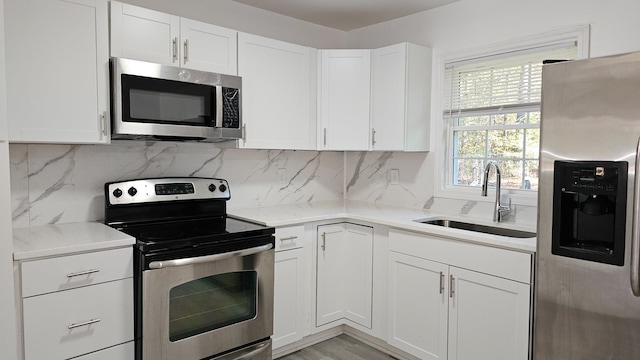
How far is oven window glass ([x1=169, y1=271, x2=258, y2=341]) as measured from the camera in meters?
2.25

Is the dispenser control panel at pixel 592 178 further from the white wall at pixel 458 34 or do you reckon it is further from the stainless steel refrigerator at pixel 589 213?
the white wall at pixel 458 34

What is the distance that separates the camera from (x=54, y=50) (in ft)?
6.98

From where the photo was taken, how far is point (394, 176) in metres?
3.57

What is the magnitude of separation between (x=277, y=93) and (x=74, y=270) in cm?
165

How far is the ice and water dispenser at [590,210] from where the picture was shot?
5.50 feet

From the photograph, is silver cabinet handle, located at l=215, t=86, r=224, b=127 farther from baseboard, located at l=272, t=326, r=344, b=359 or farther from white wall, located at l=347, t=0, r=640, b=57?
white wall, located at l=347, t=0, r=640, b=57

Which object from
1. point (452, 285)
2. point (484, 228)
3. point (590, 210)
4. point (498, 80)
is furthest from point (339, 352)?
point (498, 80)

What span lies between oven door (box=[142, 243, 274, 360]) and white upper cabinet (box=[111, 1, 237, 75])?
111 centimetres

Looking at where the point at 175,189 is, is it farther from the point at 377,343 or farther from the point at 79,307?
the point at 377,343

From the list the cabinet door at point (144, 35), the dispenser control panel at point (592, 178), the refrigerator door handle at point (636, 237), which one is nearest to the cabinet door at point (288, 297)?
the cabinet door at point (144, 35)

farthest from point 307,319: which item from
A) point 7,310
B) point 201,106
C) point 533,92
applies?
point 533,92

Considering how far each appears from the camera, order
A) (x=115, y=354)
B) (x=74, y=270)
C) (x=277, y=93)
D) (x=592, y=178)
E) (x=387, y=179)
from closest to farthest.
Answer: (x=592, y=178) < (x=74, y=270) < (x=115, y=354) < (x=277, y=93) < (x=387, y=179)

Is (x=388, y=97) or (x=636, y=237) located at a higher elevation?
(x=388, y=97)

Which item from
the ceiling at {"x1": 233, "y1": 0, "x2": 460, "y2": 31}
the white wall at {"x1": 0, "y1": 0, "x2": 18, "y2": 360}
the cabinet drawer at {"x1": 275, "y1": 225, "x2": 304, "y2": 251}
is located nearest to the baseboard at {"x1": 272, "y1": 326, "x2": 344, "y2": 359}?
the cabinet drawer at {"x1": 275, "y1": 225, "x2": 304, "y2": 251}
